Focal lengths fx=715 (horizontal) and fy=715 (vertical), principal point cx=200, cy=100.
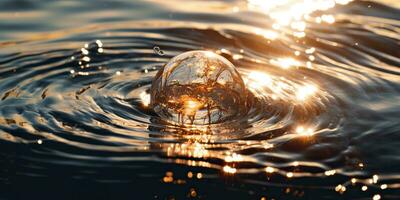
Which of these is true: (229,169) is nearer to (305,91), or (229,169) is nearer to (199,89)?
(199,89)

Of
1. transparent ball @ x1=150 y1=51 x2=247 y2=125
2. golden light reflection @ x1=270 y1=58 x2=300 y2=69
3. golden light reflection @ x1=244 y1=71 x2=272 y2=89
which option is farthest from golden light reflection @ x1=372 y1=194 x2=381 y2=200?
golden light reflection @ x1=270 y1=58 x2=300 y2=69

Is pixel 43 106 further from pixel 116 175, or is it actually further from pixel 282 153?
pixel 282 153

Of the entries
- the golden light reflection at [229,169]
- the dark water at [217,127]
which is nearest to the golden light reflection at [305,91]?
the dark water at [217,127]

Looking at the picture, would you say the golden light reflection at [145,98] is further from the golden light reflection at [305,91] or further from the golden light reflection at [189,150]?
the golden light reflection at [305,91]

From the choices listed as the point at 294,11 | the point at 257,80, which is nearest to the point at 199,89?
the point at 257,80

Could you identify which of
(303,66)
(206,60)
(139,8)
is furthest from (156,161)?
(139,8)

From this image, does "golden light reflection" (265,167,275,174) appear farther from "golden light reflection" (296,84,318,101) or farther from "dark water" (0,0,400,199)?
"golden light reflection" (296,84,318,101)

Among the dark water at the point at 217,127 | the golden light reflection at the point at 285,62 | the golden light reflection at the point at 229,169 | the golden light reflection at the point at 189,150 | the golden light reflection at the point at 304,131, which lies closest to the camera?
the dark water at the point at 217,127
